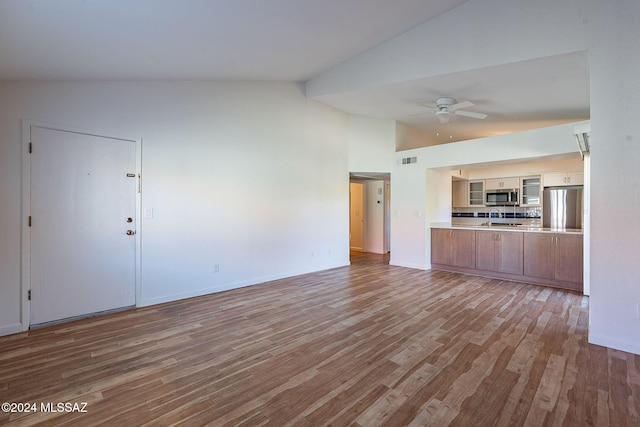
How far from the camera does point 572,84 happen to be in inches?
150

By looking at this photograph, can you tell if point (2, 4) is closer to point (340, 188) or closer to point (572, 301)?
point (340, 188)

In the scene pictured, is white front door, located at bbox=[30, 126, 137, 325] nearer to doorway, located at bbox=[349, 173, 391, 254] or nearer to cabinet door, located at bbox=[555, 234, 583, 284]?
doorway, located at bbox=[349, 173, 391, 254]

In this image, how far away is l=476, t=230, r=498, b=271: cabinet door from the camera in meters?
5.14

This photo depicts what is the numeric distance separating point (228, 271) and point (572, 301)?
471 centimetres

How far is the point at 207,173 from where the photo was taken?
4148mm

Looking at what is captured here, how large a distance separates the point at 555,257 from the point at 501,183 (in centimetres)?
369

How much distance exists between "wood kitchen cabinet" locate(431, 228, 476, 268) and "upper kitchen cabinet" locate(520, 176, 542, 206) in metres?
3.06

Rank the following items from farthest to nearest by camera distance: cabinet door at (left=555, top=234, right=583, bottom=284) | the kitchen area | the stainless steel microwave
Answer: the stainless steel microwave → the kitchen area → cabinet door at (left=555, top=234, right=583, bottom=284)

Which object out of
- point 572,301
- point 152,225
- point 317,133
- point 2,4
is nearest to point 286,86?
point 317,133

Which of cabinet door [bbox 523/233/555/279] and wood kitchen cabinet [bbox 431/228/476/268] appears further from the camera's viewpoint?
wood kitchen cabinet [bbox 431/228/476/268]

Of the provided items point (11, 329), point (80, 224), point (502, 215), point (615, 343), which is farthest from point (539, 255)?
point (11, 329)

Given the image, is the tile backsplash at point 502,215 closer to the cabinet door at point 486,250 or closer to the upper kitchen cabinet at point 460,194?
the upper kitchen cabinet at point 460,194

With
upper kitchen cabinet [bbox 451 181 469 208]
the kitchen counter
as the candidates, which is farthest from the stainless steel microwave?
the kitchen counter

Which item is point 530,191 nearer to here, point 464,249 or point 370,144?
point 464,249
